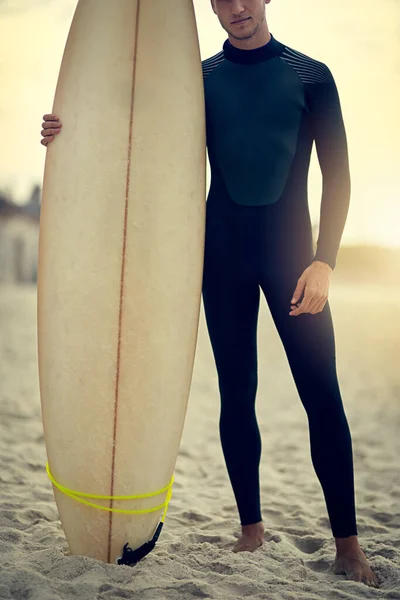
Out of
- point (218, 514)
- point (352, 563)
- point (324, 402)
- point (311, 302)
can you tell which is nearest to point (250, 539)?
point (352, 563)

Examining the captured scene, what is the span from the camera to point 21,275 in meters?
9.80

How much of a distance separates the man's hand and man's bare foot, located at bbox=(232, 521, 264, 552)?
0.73 meters

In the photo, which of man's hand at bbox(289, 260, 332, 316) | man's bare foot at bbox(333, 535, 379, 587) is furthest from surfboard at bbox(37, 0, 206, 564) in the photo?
man's bare foot at bbox(333, 535, 379, 587)

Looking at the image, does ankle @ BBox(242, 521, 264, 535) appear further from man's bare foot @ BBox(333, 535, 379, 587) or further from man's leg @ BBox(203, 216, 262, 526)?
man's bare foot @ BBox(333, 535, 379, 587)

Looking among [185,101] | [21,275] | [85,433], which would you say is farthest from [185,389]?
[21,275]

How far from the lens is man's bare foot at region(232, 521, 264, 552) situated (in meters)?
2.20

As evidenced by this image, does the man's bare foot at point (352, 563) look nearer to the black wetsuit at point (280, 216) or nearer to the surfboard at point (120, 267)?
the black wetsuit at point (280, 216)

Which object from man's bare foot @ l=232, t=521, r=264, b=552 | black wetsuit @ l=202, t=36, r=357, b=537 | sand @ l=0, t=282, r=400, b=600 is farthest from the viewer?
man's bare foot @ l=232, t=521, r=264, b=552

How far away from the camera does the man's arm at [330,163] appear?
6.50 feet

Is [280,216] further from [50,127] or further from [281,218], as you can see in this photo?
[50,127]

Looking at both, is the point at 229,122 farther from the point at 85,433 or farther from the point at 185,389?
the point at 85,433

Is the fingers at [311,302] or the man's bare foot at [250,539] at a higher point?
the fingers at [311,302]

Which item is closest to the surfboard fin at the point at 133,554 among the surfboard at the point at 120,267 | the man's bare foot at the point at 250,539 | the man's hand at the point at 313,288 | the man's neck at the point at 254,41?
the surfboard at the point at 120,267

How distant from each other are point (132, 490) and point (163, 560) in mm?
260
